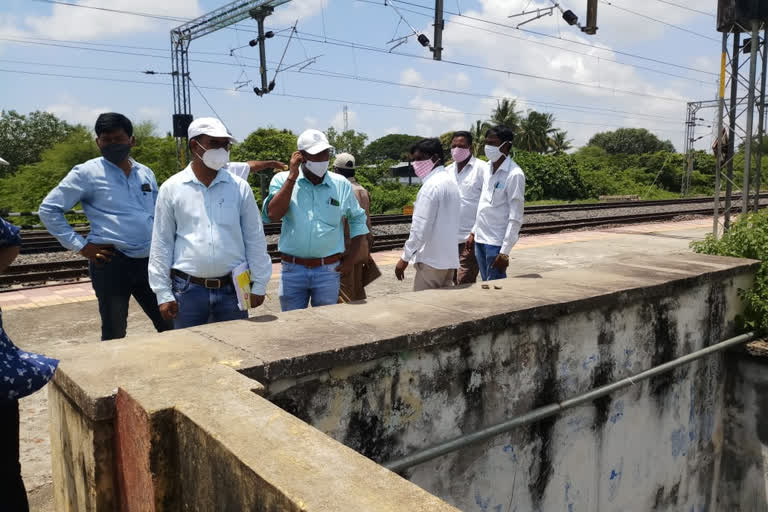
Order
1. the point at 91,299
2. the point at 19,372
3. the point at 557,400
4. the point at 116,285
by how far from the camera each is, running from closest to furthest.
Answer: the point at 19,372
the point at 557,400
the point at 116,285
the point at 91,299

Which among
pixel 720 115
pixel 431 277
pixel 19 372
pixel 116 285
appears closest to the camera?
pixel 19 372

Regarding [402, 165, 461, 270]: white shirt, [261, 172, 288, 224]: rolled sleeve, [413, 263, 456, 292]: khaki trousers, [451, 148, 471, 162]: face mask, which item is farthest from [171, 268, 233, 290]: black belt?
[451, 148, 471, 162]: face mask

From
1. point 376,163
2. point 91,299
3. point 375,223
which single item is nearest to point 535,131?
point 376,163

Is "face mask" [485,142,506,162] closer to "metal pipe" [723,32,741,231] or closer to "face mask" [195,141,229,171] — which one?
"face mask" [195,141,229,171]

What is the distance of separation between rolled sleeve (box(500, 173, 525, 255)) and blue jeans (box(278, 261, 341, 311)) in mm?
1575

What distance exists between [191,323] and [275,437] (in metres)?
1.73

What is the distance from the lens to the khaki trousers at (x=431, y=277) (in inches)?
179

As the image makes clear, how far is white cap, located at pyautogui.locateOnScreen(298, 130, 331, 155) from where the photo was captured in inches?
146

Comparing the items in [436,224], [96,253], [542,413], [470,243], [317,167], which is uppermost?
[317,167]

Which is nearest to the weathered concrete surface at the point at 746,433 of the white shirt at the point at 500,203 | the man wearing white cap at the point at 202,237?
the white shirt at the point at 500,203

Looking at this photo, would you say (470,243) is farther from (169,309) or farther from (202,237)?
(169,309)

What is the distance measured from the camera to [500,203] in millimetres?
5008

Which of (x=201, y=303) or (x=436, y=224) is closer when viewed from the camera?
(x=201, y=303)

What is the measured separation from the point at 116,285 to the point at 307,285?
117 centimetres
